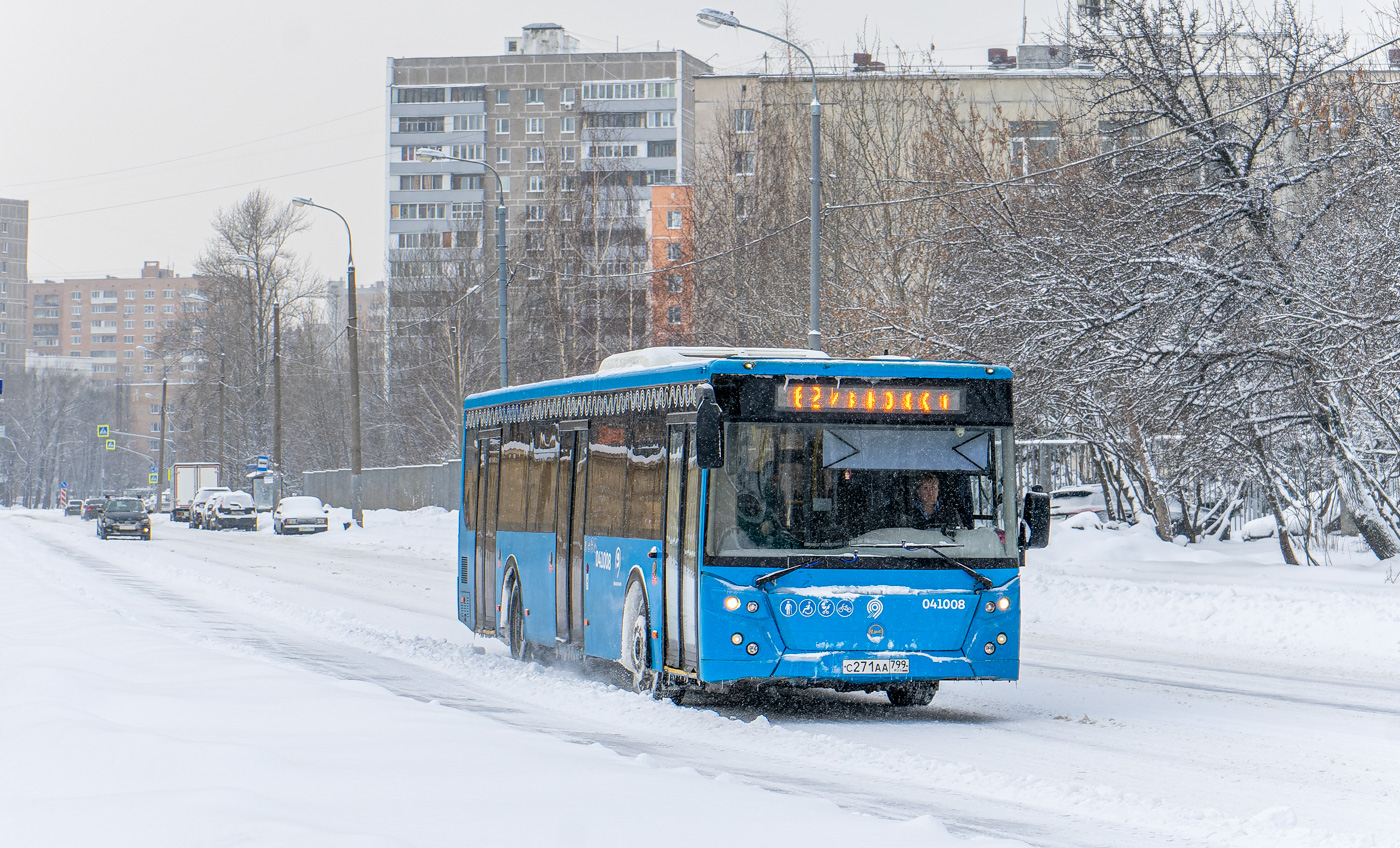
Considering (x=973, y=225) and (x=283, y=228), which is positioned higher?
(x=283, y=228)

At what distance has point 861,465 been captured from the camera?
38.9 ft

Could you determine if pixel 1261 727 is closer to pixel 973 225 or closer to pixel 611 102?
pixel 973 225

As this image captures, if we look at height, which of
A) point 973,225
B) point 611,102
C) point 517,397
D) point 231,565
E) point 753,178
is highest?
point 611,102

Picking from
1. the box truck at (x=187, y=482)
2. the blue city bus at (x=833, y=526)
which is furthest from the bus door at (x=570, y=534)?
the box truck at (x=187, y=482)

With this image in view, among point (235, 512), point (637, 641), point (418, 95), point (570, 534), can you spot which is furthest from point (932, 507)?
point (418, 95)

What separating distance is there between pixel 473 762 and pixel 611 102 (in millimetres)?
126150

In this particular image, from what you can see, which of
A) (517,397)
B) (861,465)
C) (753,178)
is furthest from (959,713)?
(753,178)

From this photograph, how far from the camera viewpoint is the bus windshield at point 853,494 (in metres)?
11.7

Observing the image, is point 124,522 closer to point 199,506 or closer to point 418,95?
point 199,506

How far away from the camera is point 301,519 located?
6084 centimetres

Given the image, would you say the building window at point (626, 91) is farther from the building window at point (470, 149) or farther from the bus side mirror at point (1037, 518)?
the bus side mirror at point (1037, 518)

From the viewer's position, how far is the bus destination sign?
39.0 ft

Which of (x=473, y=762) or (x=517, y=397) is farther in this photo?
(x=517, y=397)

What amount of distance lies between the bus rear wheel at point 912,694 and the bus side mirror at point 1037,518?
4.67 ft
